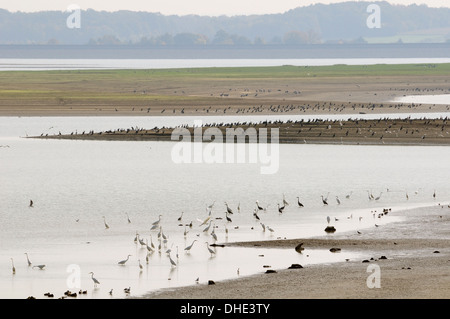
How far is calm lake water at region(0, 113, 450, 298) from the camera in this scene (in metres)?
24.0

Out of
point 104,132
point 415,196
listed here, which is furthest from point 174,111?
point 415,196

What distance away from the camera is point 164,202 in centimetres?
3694

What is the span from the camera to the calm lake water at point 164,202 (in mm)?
24000

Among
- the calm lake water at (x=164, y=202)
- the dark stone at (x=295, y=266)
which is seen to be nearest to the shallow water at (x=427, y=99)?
the calm lake water at (x=164, y=202)

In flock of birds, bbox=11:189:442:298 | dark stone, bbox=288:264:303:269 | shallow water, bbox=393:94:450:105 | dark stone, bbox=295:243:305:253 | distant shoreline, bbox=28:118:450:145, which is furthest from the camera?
shallow water, bbox=393:94:450:105

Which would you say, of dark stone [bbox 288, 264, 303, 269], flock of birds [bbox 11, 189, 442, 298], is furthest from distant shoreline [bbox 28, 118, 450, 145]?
dark stone [bbox 288, 264, 303, 269]

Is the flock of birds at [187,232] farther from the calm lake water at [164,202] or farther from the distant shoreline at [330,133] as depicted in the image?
the distant shoreline at [330,133]

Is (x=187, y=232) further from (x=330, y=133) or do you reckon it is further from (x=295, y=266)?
(x=330, y=133)

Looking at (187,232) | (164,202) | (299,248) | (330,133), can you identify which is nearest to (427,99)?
(330,133)

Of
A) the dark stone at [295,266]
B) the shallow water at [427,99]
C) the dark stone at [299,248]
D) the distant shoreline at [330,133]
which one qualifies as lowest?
the dark stone at [295,266]

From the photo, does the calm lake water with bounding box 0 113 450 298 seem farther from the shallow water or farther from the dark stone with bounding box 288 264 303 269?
the shallow water
